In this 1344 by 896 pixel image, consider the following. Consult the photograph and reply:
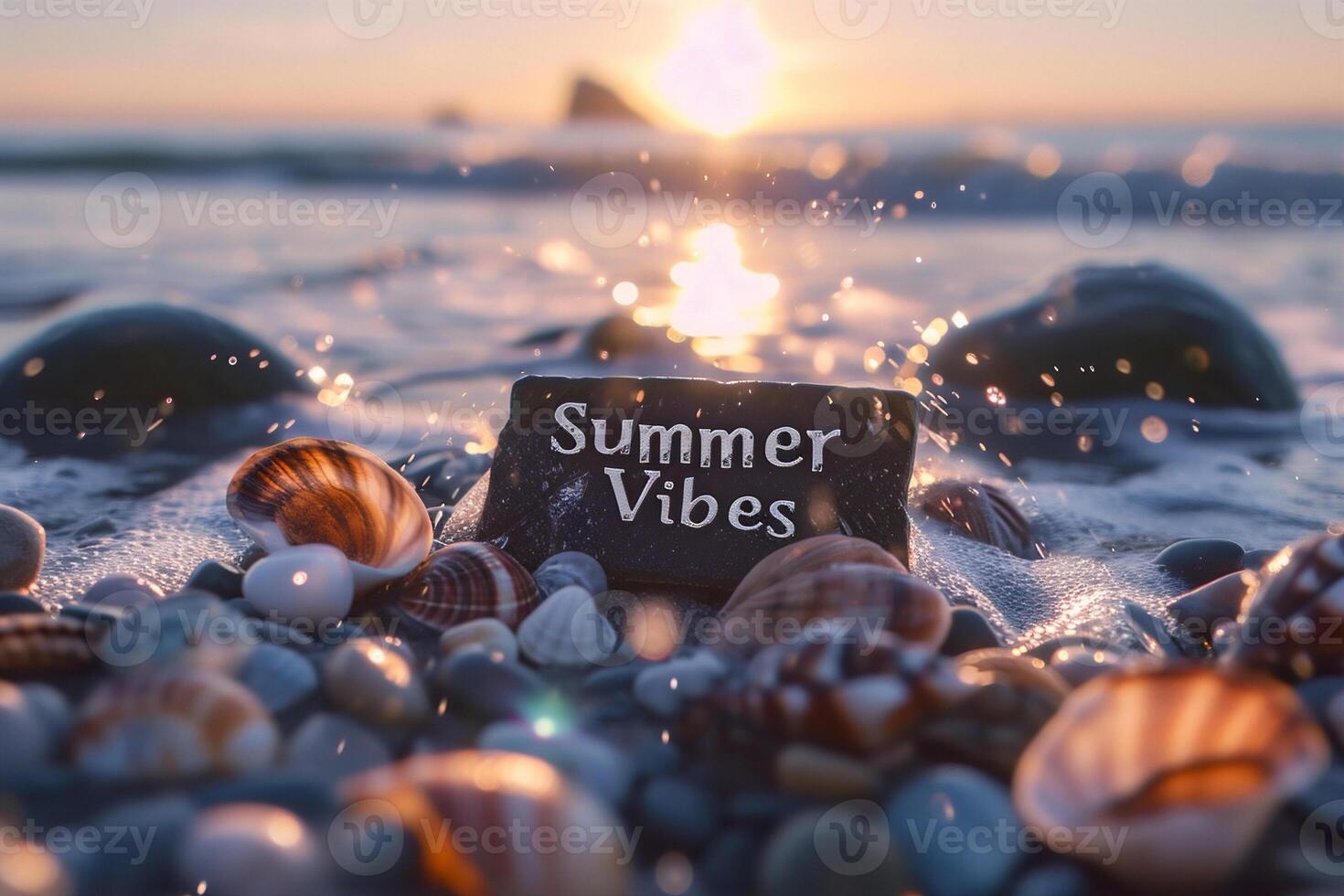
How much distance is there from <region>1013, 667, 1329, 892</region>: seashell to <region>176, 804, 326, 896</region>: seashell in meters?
1.00

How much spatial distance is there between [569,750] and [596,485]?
1.16 meters

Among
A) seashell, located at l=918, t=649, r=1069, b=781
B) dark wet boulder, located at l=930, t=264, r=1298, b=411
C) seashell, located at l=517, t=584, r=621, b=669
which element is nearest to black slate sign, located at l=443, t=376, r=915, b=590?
seashell, located at l=517, t=584, r=621, b=669

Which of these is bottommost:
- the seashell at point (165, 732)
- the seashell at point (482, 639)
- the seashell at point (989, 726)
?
the seashell at point (165, 732)

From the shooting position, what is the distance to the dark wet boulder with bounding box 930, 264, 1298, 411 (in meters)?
5.18

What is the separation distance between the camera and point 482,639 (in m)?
2.11

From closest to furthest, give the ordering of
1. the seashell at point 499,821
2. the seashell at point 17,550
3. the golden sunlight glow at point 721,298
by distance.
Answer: the seashell at point 499,821 < the seashell at point 17,550 < the golden sunlight glow at point 721,298

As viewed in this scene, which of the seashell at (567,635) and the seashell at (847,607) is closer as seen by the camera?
the seashell at (847,607)

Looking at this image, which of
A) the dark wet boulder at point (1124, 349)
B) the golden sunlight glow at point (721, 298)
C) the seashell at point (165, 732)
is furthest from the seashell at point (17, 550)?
the dark wet boulder at point (1124, 349)

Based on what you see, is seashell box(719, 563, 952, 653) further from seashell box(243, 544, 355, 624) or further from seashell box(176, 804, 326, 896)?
seashell box(176, 804, 326, 896)

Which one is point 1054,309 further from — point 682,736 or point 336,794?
point 336,794

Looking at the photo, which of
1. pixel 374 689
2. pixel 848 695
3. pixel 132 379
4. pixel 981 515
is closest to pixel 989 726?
pixel 848 695

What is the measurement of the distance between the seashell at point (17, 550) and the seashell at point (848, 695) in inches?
74.9

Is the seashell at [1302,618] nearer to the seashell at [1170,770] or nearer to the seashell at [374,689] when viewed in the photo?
the seashell at [1170,770]

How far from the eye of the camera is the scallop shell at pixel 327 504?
252 cm
